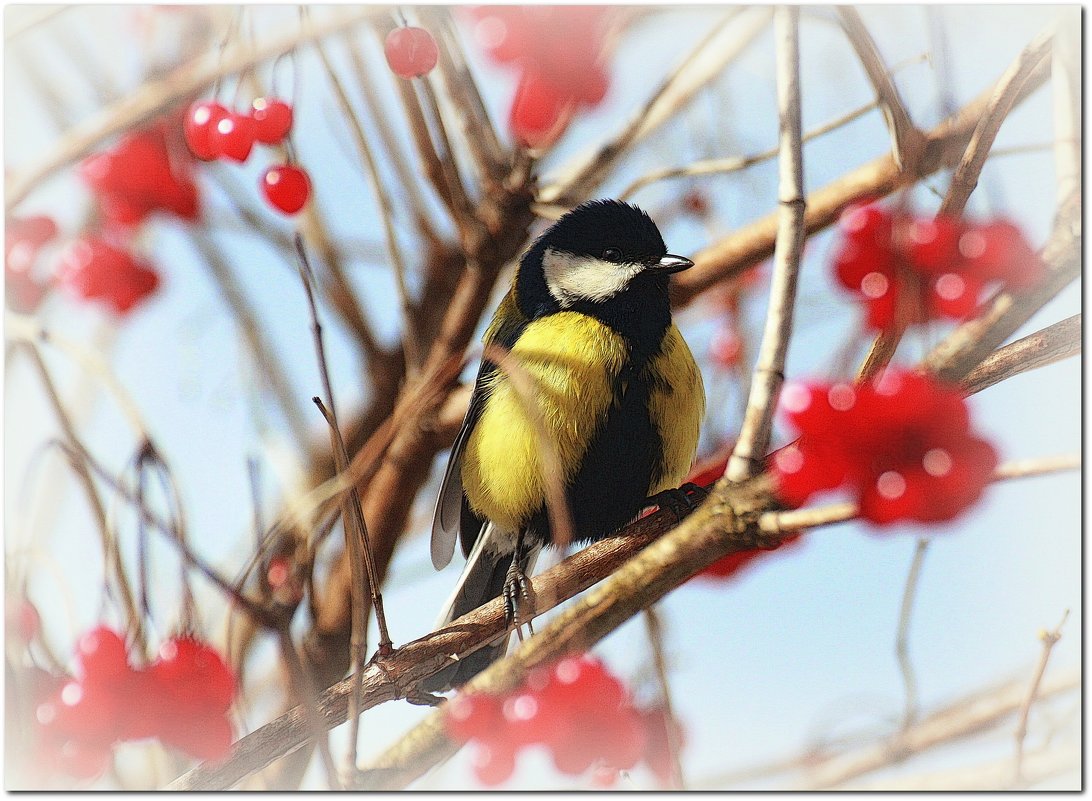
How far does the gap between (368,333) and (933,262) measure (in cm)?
63

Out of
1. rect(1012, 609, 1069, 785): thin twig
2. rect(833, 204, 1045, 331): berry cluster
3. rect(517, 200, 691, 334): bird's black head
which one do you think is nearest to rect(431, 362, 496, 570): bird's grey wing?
rect(517, 200, 691, 334): bird's black head

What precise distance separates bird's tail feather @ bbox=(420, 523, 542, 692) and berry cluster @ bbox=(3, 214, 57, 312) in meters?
0.56

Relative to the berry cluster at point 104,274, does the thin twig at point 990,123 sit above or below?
below

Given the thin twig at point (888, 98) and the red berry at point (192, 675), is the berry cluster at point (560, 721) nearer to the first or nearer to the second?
the red berry at point (192, 675)

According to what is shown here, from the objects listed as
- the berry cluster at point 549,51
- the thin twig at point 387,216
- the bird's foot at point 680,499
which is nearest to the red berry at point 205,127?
the thin twig at point 387,216

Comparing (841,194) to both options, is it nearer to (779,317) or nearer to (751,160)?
(751,160)

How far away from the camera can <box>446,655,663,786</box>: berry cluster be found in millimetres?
826

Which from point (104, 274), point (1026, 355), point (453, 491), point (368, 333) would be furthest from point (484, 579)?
point (1026, 355)

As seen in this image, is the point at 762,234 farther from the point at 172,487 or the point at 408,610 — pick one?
the point at 172,487

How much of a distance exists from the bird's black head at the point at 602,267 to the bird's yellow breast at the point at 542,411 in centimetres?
4

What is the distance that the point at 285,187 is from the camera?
98cm

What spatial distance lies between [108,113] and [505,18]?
1.46 feet

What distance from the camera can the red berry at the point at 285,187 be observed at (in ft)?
3.20

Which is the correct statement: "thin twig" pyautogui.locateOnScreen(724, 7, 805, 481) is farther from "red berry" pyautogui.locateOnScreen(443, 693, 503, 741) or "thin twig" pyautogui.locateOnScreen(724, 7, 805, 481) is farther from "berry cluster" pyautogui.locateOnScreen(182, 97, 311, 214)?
"berry cluster" pyautogui.locateOnScreen(182, 97, 311, 214)
